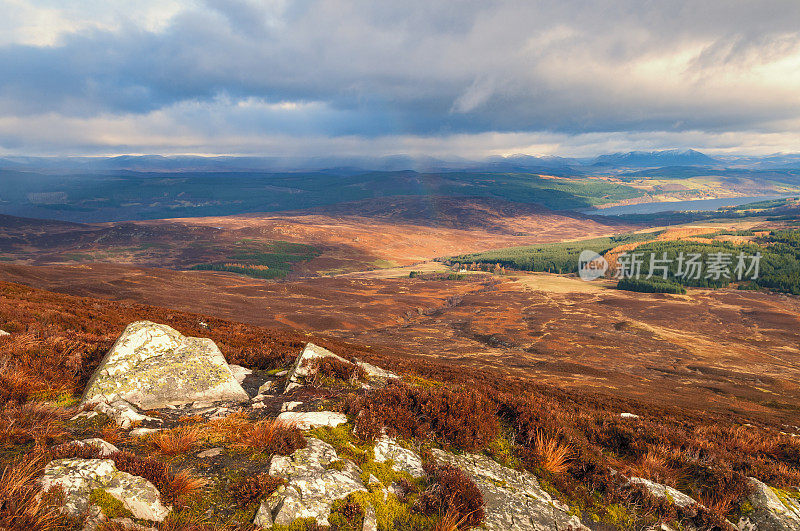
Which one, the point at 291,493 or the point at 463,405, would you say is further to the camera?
the point at 463,405

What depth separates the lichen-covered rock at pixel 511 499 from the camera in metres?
6.12

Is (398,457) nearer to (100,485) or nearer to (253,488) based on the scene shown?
(253,488)

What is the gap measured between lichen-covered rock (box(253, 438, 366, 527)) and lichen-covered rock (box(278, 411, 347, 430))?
2.02 ft

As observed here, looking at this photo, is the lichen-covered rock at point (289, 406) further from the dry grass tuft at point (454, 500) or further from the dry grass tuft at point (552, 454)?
the dry grass tuft at point (552, 454)

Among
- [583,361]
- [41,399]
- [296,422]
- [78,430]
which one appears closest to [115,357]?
[41,399]

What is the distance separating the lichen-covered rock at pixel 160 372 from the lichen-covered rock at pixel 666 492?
914 cm

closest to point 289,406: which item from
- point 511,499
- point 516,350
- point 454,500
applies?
point 454,500

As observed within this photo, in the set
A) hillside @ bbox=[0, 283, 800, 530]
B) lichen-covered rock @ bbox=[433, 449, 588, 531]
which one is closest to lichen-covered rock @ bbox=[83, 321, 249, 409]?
hillside @ bbox=[0, 283, 800, 530]

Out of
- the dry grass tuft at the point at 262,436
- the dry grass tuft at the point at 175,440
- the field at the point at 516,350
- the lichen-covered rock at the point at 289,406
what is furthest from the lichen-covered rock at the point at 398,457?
the dry grass tuft at the point at 175,440

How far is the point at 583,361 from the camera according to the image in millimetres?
59000

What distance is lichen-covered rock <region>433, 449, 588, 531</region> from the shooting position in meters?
6.12

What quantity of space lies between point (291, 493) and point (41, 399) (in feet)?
21.9

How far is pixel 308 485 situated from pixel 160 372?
578cm

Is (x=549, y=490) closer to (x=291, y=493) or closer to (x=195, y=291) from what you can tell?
(x=291, y=493)
